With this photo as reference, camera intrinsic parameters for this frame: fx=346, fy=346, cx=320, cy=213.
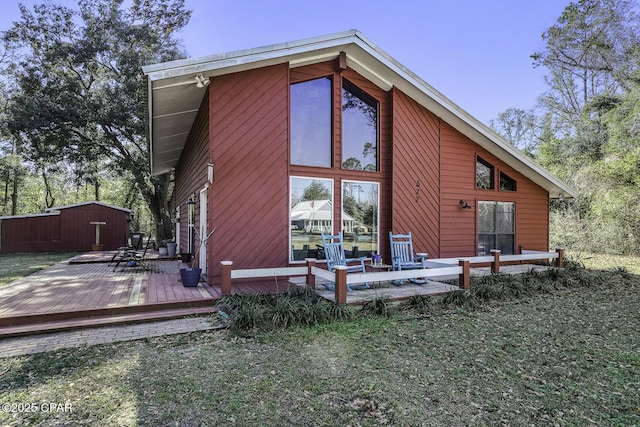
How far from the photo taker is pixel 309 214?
6895mm

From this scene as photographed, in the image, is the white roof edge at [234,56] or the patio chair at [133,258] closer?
the white roof edge at [234,56]

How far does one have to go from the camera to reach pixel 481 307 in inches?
217

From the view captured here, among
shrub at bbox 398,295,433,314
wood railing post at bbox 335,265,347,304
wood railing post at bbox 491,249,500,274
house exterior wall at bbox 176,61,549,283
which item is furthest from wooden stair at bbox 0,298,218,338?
wood railing post at bbox 491,249,500,274

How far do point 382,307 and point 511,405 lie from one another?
2352 millimetres

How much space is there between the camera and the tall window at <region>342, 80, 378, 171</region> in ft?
24.7

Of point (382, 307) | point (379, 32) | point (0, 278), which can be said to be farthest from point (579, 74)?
point (0, 278)

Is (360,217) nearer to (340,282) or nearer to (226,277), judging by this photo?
(340,282)

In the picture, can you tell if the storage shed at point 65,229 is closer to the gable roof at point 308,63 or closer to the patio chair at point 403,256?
the gable roof at point 308,63

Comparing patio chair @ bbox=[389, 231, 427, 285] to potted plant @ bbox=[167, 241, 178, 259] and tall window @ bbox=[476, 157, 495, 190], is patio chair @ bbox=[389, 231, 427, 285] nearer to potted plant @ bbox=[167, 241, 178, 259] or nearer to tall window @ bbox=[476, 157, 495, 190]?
tall window @ bbox=[476, 157, 495, 190]

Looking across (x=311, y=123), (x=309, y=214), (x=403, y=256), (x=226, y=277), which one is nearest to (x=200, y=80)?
(x=311, y=123)

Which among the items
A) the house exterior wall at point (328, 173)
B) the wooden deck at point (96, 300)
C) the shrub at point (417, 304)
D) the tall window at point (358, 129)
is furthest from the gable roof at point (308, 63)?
the shrub at point (417, 304)

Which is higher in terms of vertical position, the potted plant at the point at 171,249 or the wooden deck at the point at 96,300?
the potted plant at the point at 171,249

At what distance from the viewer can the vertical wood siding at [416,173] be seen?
780cm

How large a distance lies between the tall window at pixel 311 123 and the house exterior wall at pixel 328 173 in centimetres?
16
